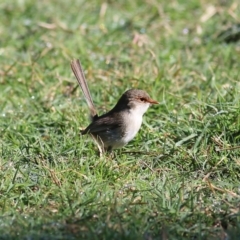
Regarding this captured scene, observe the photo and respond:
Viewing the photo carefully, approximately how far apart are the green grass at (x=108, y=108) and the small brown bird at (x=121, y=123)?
13cm

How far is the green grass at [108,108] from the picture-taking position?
4875 millimetres

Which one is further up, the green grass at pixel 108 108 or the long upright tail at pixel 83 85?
the long upright tail at pixel 83 85

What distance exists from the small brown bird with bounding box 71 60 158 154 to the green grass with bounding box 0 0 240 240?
126 millimetres

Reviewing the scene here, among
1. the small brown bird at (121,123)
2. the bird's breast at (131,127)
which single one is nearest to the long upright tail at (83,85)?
the small brown bird at (121,123)

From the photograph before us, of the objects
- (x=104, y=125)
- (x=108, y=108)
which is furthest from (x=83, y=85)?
(x=108, y=108)

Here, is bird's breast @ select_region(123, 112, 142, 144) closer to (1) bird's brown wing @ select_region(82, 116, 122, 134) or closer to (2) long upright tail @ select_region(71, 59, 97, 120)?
(1) bird's brown wing @ select_region(82, 116, 122, 134)

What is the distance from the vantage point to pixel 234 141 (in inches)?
240

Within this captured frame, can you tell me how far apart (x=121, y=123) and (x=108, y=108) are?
1.02 m

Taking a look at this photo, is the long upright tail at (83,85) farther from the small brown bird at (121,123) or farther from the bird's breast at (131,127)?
the bird's breast at (131,127)

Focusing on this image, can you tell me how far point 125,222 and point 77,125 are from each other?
6.55 ft

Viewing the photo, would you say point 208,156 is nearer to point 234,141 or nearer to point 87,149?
point 234,141

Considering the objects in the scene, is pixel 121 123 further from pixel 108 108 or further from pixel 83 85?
pixel 108 108

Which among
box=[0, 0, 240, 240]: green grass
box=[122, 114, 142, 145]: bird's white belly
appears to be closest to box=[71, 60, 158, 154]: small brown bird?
box=[122, 114, 142, 145]: bird's white belly

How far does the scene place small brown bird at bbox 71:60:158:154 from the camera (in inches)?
239
